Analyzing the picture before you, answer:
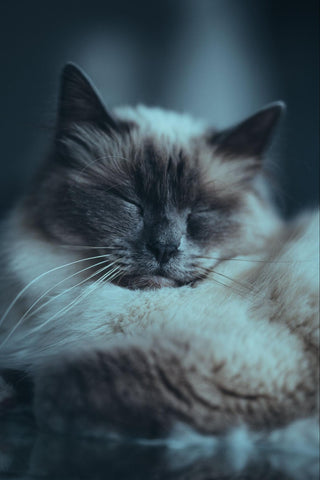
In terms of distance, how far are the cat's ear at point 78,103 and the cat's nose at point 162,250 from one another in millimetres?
320

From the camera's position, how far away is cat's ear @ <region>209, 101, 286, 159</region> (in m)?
1.12

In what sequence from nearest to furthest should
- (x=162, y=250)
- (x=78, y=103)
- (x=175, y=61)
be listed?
(x=162, y=250)
(x=78, y=103)
(x=175, y=61)

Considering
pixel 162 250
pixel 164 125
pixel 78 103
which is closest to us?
pixel 162 250

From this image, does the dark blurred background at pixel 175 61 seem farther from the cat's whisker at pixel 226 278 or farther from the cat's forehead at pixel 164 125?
the cat's whisker at pixel 226 278

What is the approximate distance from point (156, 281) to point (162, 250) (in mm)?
64

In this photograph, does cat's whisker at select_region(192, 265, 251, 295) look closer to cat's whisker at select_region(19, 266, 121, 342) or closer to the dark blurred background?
cat's whisker at select_region(19, 266, 121, 342)

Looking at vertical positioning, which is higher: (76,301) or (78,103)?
(78,103)

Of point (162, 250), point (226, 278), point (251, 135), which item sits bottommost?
point (226, 278)

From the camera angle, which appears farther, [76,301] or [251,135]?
[251,135]

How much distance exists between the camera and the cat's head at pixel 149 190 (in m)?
0.97

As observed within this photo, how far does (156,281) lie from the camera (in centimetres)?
96

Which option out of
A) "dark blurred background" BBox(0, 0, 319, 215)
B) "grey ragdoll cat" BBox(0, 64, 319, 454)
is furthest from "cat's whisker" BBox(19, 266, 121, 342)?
"dark blurred background" BBox(0, 0, 319, 215)

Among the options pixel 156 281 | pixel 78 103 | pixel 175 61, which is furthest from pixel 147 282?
pixel 175 61

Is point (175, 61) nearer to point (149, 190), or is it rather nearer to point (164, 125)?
point (164, 125)
